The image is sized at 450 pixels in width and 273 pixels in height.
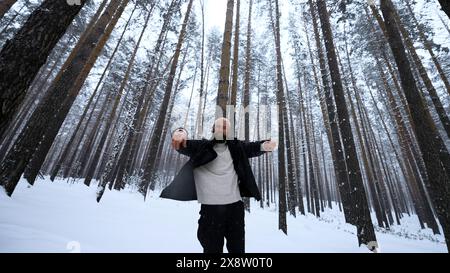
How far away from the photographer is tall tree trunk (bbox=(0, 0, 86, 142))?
7.72 ft

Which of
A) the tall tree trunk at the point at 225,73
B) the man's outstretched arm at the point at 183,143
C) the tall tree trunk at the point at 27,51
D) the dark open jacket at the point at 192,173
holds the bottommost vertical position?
the dark open jacket at the point at 192,173

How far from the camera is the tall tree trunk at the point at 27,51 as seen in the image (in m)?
2.35

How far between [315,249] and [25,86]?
6.81 m

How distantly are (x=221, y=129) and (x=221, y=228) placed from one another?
1.13m

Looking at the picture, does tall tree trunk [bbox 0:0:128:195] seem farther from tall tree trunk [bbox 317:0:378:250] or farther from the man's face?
tall tree trunk [bbox 317:0:378:250]

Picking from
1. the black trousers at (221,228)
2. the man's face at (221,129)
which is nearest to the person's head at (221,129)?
the man's face at (221,129)

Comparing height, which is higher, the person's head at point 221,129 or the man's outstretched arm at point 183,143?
the person's head at point 221,129

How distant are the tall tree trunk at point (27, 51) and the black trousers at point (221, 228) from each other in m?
2.15

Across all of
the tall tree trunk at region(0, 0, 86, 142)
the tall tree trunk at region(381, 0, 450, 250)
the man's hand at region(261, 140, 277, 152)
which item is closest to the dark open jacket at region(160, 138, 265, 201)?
the man's hand at region(261, 140, 277, 152)

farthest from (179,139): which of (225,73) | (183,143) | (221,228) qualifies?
(225,73)

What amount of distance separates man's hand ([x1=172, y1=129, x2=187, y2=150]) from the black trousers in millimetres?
720

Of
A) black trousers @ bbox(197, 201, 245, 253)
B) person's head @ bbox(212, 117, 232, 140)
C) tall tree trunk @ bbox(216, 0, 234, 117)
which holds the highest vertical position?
tall tree trunk @ bbox(216, 0, 234, 117)

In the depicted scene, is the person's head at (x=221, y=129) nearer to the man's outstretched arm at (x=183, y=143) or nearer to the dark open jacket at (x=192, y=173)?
the dark open jacket at (x=192, y=173)
